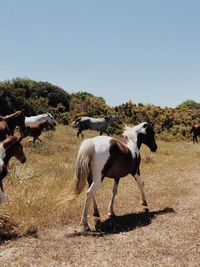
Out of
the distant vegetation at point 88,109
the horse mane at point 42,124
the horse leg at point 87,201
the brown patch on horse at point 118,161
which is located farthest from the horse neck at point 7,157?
the distant vegetation at point 88,109

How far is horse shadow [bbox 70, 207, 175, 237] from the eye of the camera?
848cm

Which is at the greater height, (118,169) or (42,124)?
(42,124)

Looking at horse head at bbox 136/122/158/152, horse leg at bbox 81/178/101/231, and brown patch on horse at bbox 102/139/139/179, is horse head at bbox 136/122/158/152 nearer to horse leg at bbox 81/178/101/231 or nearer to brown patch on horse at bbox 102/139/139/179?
brown patch on horse at bbox 102/139/139/179

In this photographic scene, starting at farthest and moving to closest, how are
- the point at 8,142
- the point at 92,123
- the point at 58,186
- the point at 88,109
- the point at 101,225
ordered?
1. the point at 88,109
2. the point at 92,123
3. the point at 58,186
4. the point at 101,225
5. the point at 8,142

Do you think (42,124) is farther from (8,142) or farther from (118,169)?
(8,142)

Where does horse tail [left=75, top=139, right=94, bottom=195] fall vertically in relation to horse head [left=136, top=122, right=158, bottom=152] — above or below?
below

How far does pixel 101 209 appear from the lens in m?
10.6

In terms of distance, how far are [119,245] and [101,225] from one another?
1.48m

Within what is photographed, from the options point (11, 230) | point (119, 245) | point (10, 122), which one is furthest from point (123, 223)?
point (10, 122)

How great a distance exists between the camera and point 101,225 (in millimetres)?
9016

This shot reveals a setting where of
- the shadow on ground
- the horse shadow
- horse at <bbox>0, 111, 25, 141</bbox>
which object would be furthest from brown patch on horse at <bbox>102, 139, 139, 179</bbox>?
horse at <bbox>0, 111, 25, 141</bbox>

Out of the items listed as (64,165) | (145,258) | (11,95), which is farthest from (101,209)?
(11,95)

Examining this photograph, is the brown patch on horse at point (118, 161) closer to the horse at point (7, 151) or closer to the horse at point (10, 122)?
the horse at point (7, 151)

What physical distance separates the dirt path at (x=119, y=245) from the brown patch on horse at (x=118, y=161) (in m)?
1.11
